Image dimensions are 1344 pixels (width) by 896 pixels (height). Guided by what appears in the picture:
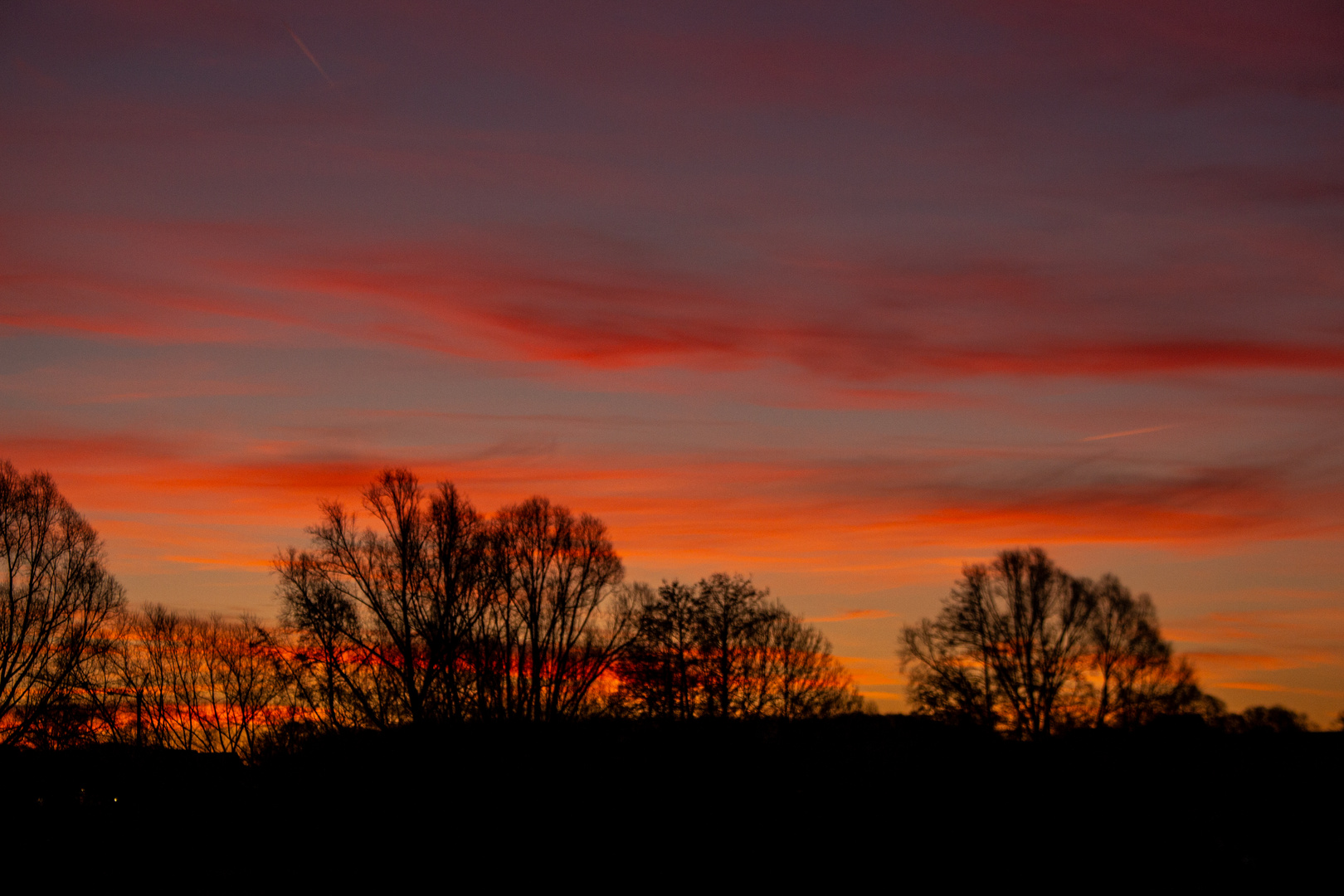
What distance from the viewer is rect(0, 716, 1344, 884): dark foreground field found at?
33469 mm

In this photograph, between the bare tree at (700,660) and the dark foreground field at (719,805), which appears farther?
the bare tree at (700,660)

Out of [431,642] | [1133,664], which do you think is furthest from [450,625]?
[1133,664]

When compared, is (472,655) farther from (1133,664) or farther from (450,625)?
(1133,664)

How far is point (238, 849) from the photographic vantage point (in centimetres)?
3819

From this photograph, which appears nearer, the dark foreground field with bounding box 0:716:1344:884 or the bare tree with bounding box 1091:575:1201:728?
the dark foreground field with bounding box 0:716:1344:884

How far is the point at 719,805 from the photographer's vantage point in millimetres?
41844

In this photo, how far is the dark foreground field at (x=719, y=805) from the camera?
33469mm

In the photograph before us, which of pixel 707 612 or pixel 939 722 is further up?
pixel 707 612

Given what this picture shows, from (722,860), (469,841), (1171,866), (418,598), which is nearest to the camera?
(1171,866)

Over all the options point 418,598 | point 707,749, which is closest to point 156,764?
point 418,598

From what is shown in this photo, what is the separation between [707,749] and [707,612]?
1688 centimetres

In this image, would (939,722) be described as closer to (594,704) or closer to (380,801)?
(594,704)

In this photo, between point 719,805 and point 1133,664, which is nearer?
point 719,805

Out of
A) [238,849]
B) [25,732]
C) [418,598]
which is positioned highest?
[418,598]
